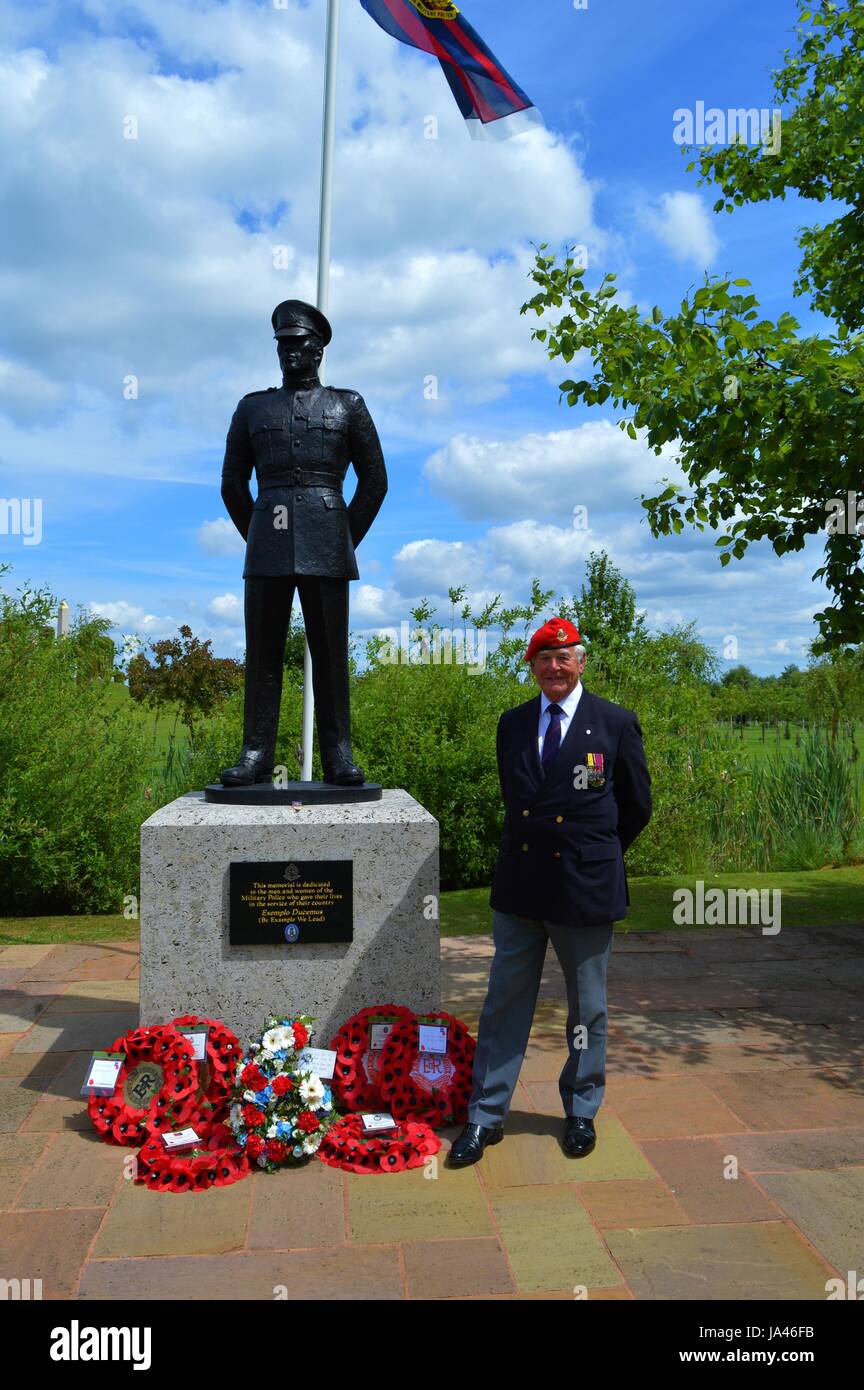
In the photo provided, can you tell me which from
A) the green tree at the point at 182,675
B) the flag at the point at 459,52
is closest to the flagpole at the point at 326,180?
the flag at the point at 459,52

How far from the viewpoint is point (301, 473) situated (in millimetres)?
4301

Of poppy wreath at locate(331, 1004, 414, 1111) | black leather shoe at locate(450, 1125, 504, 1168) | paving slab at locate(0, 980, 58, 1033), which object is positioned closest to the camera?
black leather shoe at locate(450, 1125, 504, 1168)

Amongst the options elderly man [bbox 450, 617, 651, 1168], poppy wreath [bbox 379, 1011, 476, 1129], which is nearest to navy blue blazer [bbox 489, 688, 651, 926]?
elderly man [bbox 450, 617, 651, 1168]

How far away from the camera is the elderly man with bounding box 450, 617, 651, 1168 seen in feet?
10.9

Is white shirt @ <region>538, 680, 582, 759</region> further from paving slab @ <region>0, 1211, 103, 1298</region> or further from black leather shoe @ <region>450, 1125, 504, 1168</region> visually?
paving slab @ <region>0, 1211, 103, 1298</region>

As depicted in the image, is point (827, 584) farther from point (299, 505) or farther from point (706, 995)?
point (299, 505)

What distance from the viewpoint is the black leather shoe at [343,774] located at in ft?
14.5

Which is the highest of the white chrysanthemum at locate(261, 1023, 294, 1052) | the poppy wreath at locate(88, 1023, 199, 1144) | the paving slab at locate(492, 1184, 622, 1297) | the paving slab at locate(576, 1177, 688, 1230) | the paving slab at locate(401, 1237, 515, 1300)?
the white chrysanthemum at locate(261, 1023, 294, 1052)

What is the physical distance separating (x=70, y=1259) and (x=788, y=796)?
8.94m

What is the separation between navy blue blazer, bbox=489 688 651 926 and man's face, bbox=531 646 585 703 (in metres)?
0.08

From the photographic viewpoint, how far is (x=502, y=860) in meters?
3.48

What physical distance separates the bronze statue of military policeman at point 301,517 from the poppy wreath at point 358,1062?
1022 mm

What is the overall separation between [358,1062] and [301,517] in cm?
220
